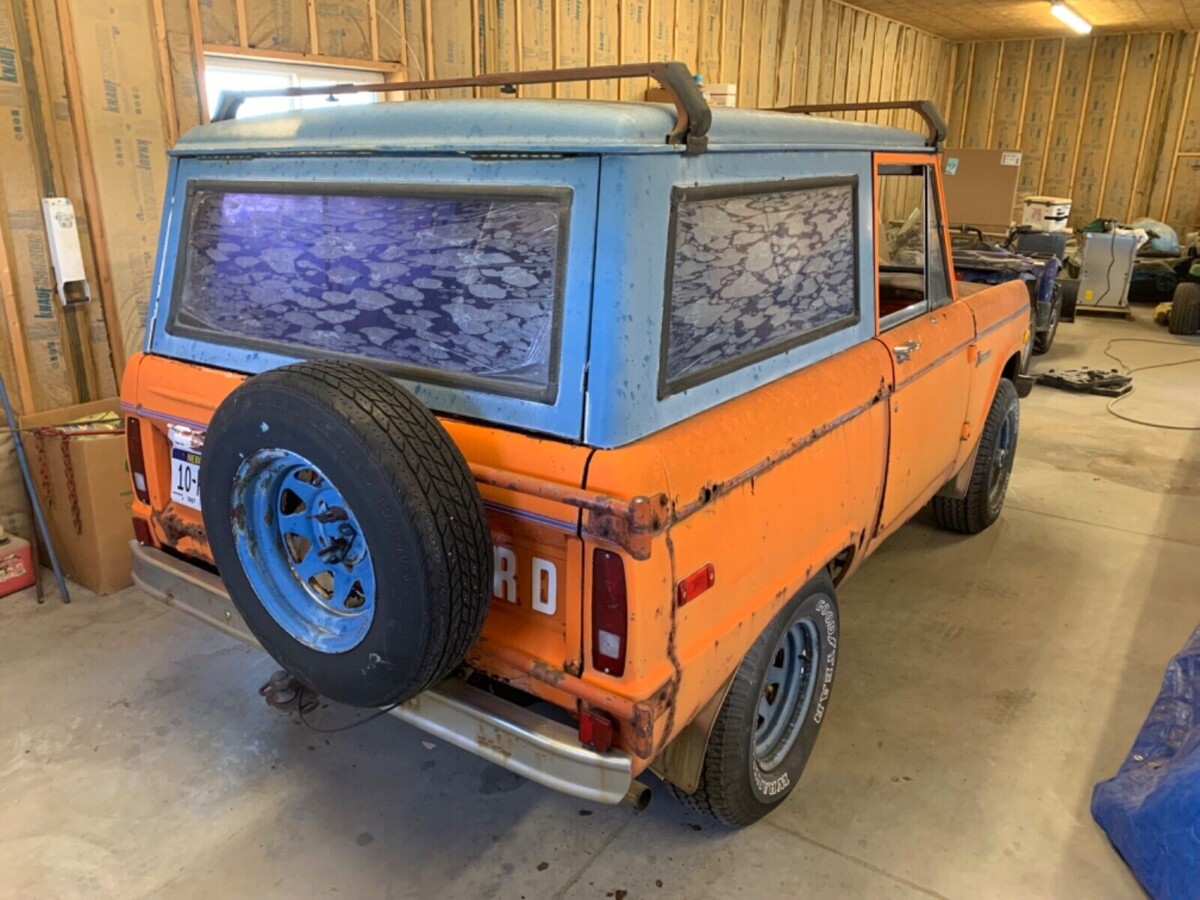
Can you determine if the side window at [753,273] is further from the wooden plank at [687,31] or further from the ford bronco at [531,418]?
the wooden plank at [687,31]

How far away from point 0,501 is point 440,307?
3.27 metres

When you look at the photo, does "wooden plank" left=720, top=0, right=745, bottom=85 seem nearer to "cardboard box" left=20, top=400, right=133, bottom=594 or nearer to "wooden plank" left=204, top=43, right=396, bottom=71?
"wooden plank" left=204, top=43, right=396, bottom=71

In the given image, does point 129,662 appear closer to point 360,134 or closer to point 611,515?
point 360,134

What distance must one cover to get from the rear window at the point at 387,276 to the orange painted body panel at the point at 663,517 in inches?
6.8

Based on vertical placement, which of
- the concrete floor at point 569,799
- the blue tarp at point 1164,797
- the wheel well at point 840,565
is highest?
the wheel well at point 840,565

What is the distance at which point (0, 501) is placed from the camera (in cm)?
412

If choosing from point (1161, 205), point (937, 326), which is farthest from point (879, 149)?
point (1161, 205)

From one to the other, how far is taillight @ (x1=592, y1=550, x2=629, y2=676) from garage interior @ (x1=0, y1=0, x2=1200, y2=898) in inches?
36.5

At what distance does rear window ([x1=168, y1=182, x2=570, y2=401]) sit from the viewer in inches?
74.4

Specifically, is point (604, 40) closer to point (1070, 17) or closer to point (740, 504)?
point (740, 504)

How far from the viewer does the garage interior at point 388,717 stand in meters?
2.47

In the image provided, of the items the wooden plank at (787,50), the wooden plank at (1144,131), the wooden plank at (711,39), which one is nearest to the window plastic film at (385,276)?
the wooden plank at (711,39)

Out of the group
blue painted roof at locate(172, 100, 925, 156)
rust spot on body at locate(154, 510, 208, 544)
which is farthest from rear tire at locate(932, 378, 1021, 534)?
rust spot on body at locate(154, 510, 208, 544)

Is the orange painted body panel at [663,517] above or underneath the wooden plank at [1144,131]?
underneath
